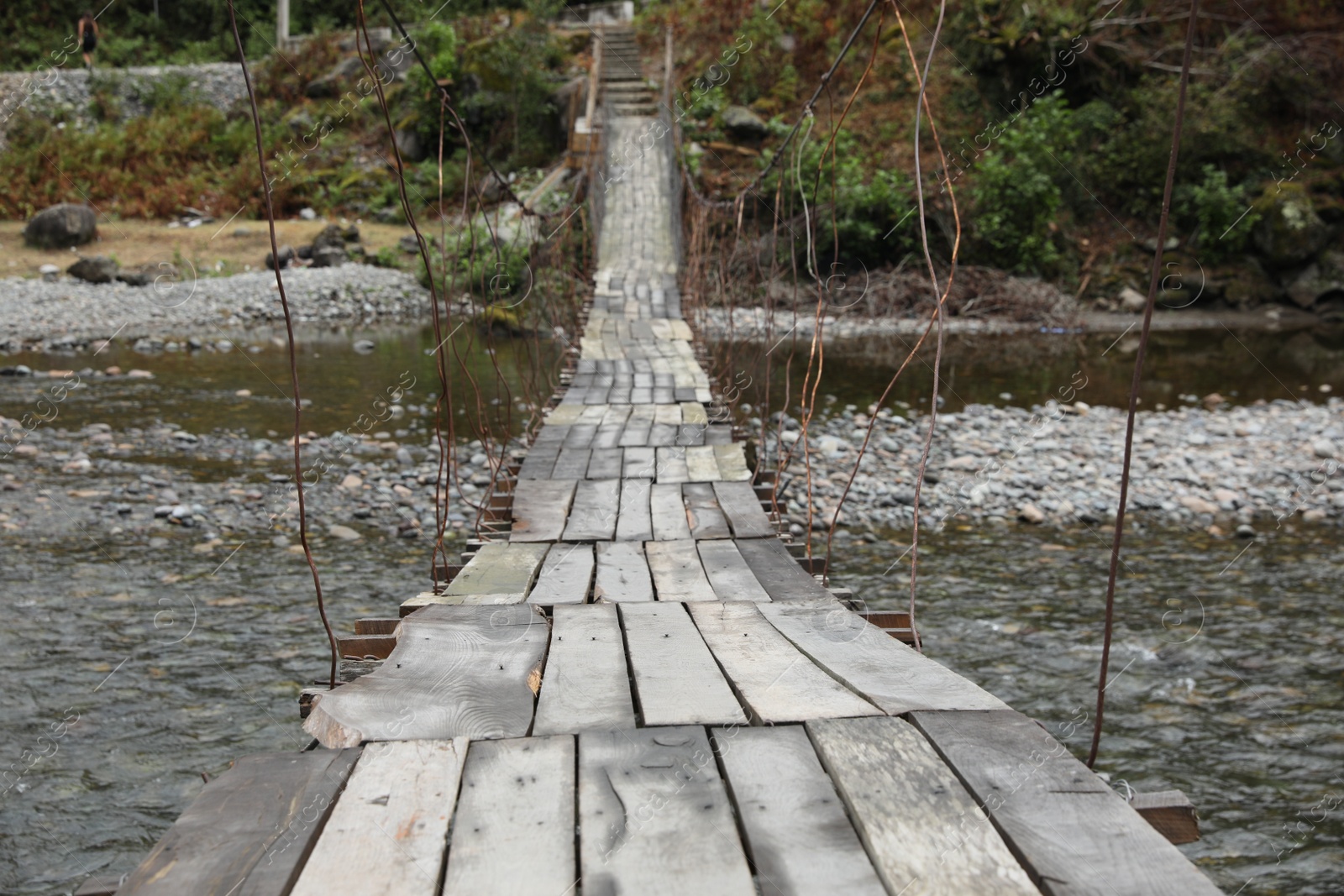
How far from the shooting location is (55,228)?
9141 millimetres

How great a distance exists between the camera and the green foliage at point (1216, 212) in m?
9.22

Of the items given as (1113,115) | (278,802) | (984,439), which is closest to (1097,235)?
(1113,115)

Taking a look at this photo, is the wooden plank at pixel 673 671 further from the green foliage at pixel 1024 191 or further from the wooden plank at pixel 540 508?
the green foliage at pixel 1024 191

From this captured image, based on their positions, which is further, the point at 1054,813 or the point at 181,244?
the point at 181,244

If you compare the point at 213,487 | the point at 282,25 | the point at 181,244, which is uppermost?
the point at 282,25

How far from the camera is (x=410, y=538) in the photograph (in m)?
3.65

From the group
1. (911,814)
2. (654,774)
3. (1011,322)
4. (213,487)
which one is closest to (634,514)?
(654,774)

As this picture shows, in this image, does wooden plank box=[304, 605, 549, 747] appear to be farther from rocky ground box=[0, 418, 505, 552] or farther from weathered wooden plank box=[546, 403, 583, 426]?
rocky ground box=[0, 418, 505, 552]

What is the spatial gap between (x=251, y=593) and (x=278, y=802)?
Answer: 90.8 inches

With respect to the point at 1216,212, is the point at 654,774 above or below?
below

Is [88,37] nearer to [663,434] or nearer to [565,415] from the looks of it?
[565,415]

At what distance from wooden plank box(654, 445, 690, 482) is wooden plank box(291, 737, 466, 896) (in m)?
1.59

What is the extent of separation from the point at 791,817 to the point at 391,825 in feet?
1.28

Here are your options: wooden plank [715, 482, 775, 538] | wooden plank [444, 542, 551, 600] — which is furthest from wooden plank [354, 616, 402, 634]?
wooden plank [715, 482, 775, 538]
